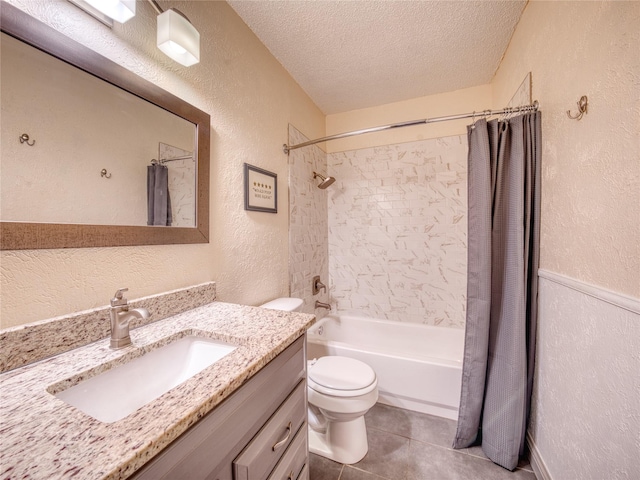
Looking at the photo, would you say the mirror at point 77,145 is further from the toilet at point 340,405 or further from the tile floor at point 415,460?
the tile floor at point 415,460

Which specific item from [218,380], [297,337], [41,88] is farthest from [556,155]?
[41,88]

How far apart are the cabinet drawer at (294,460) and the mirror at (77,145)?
906mm

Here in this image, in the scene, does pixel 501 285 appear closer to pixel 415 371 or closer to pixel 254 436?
pixel 415 371

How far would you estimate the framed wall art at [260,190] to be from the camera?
1.50 meters

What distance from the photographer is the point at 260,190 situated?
1.61 meters

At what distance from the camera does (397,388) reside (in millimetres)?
1741

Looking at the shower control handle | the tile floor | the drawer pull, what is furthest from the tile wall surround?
the shower control handle

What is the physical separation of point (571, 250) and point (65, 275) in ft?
6.09

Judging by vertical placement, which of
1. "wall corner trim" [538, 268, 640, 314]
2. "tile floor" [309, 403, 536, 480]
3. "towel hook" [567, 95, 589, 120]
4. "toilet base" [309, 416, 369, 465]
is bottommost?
"tile floor" [309, 403, 536, 480]

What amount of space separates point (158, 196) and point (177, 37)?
1.99 ft

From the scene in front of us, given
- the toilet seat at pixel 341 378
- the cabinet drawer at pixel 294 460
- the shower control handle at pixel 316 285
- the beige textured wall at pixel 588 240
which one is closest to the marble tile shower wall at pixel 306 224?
the shower control handle at pixel 316 285

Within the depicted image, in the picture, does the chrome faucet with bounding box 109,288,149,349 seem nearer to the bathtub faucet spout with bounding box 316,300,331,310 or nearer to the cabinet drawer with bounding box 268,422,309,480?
the cabinet drawer with bounding box 268,422,309,480

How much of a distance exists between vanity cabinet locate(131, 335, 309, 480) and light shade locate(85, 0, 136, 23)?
1217 millimetres

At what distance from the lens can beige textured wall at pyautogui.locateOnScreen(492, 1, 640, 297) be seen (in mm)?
735
